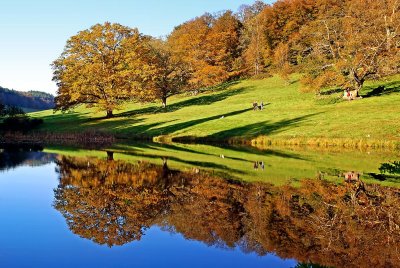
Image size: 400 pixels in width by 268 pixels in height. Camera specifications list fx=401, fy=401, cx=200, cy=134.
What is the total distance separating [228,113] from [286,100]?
12.3 meters

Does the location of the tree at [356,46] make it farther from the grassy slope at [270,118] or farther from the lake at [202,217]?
the lake at [202,217]

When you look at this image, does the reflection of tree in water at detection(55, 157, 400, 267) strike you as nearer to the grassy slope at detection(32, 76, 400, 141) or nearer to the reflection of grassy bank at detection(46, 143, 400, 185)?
the reflection of grassy bank at detection(46, 143, 400, 185)

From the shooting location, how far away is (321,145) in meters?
40.8

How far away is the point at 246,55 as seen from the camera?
10769cm

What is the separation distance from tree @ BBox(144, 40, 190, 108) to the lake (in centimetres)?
4870

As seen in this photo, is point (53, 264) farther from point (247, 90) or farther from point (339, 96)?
point (247, 90)

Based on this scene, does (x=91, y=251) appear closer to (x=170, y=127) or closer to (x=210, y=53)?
(x=170, y=127)

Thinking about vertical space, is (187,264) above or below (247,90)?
below

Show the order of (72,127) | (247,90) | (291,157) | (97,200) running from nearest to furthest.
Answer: (97,200)
(291,157)
(72,127)
(247,90)

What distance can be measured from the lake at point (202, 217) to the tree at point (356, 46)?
111 ft

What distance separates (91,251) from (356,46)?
54347mm

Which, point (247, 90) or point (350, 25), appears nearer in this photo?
point (350, 25)

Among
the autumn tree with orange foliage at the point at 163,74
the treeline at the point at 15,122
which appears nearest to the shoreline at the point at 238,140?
the treeline at the point at 15,122

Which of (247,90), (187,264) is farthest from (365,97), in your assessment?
(187,264)
